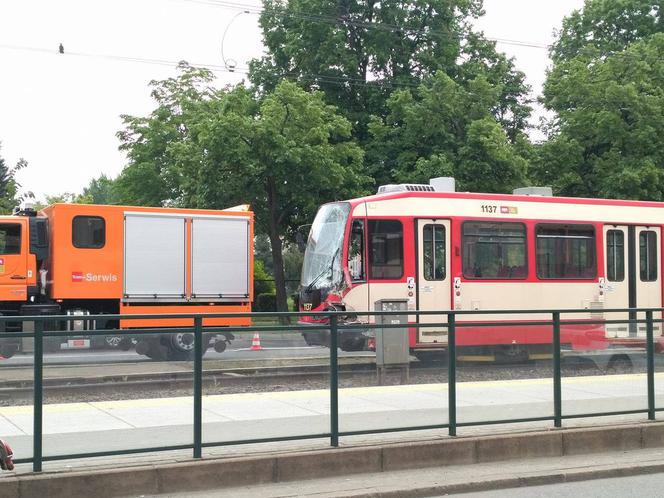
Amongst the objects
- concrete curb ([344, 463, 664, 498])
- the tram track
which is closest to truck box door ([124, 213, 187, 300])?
the tram track

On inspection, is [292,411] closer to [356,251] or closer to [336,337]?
[336,337]

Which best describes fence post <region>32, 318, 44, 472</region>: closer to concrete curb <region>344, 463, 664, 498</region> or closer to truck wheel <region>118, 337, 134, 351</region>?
truck wheel <region>118, 337, 134, 351</region>

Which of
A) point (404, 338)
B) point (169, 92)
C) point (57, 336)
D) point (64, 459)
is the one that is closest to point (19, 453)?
point (64, 459)

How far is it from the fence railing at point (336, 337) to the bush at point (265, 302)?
94.8ft

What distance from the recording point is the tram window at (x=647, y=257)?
20520 mm

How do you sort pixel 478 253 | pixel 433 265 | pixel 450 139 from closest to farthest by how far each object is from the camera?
pixel 433 265
pixel 478 253
pixel 450 139

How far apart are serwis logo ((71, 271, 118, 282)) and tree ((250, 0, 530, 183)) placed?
17895mm

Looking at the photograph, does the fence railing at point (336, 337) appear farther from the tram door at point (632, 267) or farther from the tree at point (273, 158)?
the tree at point (273, 158)

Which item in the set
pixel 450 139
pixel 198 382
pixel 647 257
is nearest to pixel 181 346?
pixel 198 382

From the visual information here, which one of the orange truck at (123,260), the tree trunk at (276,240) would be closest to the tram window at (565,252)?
the orange truck at (123,260)

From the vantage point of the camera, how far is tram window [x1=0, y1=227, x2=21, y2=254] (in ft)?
63.5

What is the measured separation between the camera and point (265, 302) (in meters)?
39.0

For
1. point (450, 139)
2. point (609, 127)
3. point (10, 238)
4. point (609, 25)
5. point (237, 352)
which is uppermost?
point (609, 25)

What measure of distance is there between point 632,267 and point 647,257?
45 cm
